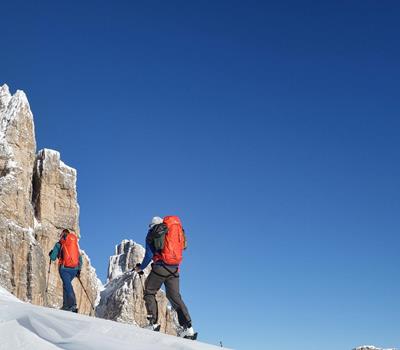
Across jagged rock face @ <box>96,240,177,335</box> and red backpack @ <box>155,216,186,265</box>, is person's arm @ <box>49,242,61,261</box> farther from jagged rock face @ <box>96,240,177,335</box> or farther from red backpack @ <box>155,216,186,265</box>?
jagged rock face @ <box>96,240,177,335</box>

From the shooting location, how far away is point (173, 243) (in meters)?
10.9

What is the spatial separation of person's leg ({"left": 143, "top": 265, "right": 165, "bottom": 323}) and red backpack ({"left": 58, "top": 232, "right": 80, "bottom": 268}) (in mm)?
3601

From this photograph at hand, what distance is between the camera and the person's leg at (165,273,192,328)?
10.9 metres

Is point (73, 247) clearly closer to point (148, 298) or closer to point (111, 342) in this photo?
point (148, 298)

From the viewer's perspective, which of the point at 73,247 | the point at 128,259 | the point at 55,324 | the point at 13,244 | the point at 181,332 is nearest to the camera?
the point at 55,324

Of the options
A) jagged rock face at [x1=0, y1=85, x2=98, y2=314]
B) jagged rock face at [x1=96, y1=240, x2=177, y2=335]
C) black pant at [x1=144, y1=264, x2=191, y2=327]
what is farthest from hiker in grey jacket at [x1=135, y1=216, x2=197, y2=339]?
jagged rock face at [x1=96, y1=240, x2=177, y2=335]

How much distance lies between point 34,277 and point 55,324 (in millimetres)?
64304

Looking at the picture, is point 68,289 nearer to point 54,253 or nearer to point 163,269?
point 54,253

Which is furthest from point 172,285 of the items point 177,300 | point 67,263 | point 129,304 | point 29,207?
point 129,304

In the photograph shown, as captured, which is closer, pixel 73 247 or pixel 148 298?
pixel 148 298

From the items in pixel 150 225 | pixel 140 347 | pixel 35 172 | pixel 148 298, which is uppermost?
pixel 35 172

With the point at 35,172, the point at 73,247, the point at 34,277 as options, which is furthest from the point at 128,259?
the point at 73,247

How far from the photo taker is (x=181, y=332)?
10.6m

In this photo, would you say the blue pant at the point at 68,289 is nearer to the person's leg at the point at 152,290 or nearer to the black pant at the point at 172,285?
the person's leg at the point at 152,290
